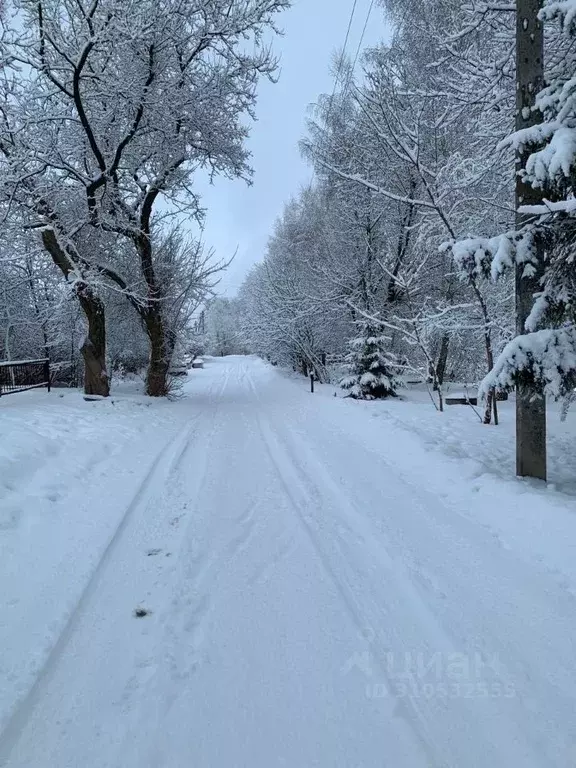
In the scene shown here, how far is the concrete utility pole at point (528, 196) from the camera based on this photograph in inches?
178

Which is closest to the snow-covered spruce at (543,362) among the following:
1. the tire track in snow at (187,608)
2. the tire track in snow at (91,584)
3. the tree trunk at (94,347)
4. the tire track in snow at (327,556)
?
the tire track in snow at (327,556)

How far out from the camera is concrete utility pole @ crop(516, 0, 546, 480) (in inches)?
178

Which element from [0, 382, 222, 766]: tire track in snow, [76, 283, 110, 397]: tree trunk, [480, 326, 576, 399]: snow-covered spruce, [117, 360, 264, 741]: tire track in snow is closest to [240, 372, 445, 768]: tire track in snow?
[117, 360, 264, 741]: tire track in snow

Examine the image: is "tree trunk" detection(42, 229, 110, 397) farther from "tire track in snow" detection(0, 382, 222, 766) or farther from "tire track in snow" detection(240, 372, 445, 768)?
"tire track in snow" detection(240, 372, 445, 768)

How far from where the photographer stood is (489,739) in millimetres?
1776

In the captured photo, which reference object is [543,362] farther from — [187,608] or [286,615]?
[187,608]

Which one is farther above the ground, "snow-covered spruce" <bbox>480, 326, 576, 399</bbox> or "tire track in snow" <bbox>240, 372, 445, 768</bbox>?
"snow-covered spruce" <bbox>480, 326, 576, 399</bbox>

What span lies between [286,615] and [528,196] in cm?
478

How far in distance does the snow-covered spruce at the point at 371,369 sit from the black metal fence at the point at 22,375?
926 centimetres

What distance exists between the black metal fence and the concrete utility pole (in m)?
10.7

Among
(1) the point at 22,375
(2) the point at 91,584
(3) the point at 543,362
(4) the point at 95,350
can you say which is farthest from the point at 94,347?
(3) the point at 543,362

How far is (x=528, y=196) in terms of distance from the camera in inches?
181

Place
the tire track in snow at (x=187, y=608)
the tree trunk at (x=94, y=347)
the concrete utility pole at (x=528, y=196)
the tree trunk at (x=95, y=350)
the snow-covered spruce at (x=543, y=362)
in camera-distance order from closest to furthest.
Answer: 1. the tire track in snow at (x=187, y=608)
2. the snow-covered spruce at (x=543, y=362)
3. the concrete utility pole at (x=528, y=196)
4. the tree trunk at (x=94, y=347)
5. the tree trunk at (x=95, y=350)

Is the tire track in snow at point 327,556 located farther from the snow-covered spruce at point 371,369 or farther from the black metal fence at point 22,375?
the black metal fence at point 22,375
